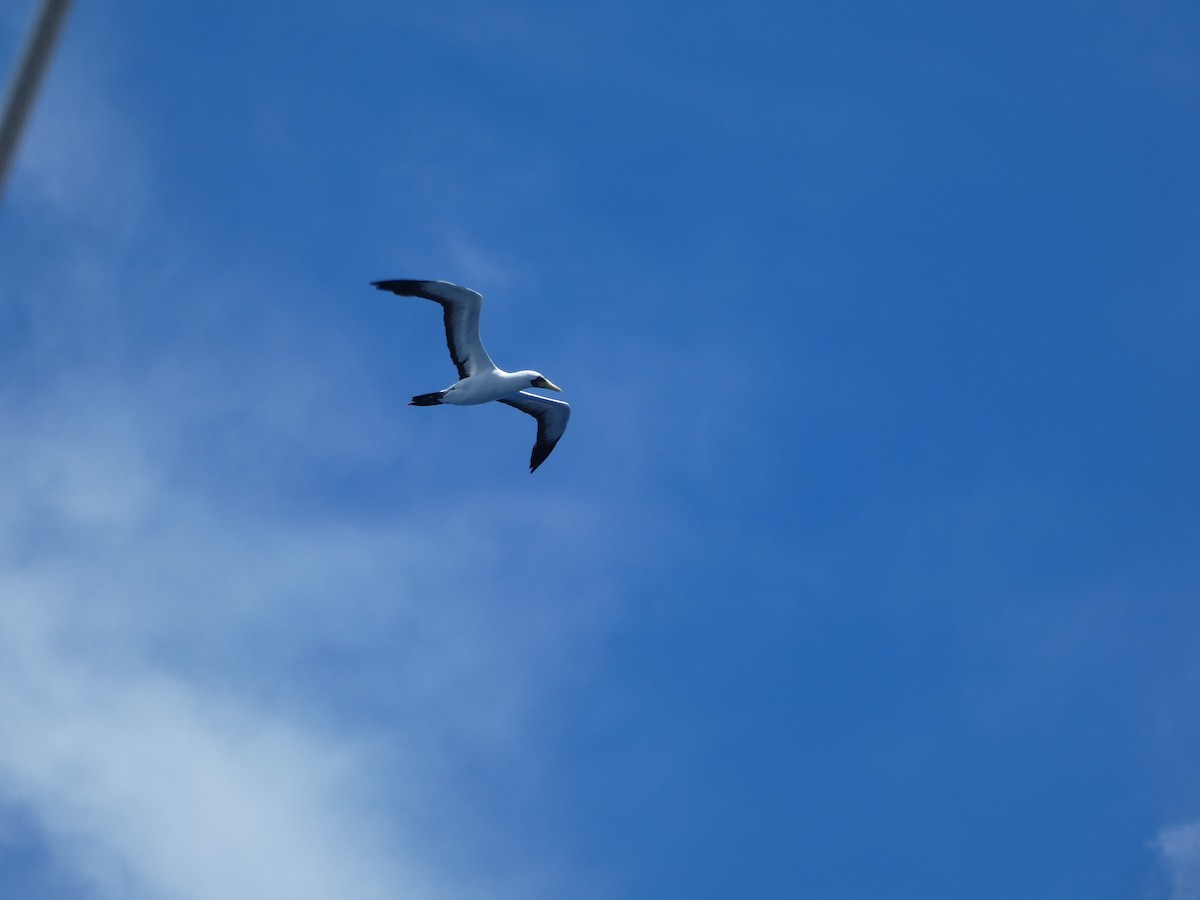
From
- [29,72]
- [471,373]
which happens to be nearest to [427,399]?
[471,373]

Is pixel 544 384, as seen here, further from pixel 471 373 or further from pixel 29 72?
pixel 29 72

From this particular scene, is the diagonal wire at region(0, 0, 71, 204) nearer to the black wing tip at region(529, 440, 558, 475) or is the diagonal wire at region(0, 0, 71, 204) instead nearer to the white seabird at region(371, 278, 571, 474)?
the white seabird at region(371, 278, 571, 474)

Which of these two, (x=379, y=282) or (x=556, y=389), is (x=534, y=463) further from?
(x=379, y=282)

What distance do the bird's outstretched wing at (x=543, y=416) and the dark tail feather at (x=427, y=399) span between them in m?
3.05

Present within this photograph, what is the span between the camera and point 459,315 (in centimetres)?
3441

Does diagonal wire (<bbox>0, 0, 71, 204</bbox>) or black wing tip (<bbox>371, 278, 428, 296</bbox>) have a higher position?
black wing tip (<bbox>371, 278, 428, 296</bbox>)

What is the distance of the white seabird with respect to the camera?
33.5 meters

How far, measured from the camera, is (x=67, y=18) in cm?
504

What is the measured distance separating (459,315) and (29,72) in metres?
29.6

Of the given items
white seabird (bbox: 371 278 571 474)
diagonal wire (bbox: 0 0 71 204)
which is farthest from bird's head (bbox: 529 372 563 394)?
diagonal wire (bbox: 0 0 71 204)

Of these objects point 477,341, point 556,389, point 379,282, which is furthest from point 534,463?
point 379,282

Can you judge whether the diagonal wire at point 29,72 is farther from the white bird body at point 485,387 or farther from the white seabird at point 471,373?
the white bird body at point 485,387

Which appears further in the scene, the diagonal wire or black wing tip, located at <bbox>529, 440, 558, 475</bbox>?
black wing tip, located at <bbox>529, 440, 558, 475</bbox>

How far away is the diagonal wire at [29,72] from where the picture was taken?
16.1 feet
